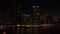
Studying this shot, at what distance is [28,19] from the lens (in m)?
5.63

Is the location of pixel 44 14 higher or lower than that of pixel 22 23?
higher

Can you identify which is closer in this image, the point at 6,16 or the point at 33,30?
the point at 6,16

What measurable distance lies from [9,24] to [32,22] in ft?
3.04

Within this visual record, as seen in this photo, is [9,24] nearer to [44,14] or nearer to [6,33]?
[6,33]

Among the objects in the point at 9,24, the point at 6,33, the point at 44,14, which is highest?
the point at 44,14

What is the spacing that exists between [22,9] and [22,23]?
22.6 inches

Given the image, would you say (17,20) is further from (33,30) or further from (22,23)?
(33,30)

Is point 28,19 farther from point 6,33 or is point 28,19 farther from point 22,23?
point 6,33

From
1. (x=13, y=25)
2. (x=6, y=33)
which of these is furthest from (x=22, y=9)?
(x=6, y=33)

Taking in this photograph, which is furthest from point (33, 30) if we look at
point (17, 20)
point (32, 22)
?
point (17, 20)

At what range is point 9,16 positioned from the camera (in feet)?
18.4

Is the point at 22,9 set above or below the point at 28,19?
above

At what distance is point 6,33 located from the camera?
18.6ft

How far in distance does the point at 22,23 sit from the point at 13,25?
375 mm
